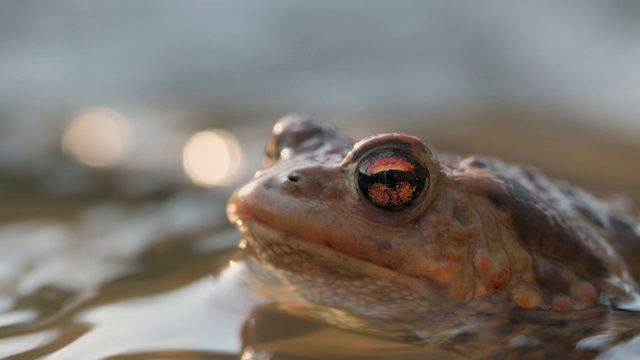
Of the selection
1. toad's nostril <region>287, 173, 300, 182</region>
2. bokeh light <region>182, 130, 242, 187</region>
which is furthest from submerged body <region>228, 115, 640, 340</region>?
bokeh light <region>182, 130, 242, 187</region>

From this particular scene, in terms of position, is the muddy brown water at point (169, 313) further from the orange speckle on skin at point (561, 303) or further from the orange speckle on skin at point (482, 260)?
the orange speckle on skin at point (482, 260)

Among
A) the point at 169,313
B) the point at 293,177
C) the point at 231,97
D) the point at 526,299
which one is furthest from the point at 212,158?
the point at 526,299

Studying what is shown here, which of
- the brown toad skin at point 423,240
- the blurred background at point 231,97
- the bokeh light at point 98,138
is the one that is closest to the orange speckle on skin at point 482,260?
the brown toad skin at point 423,240

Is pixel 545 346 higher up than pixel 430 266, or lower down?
lower down

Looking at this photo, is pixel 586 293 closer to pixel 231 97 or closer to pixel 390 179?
pixel 390 179

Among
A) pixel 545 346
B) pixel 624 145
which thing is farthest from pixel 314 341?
pixel 624 145

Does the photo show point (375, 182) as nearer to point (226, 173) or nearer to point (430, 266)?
point (430, 266)
